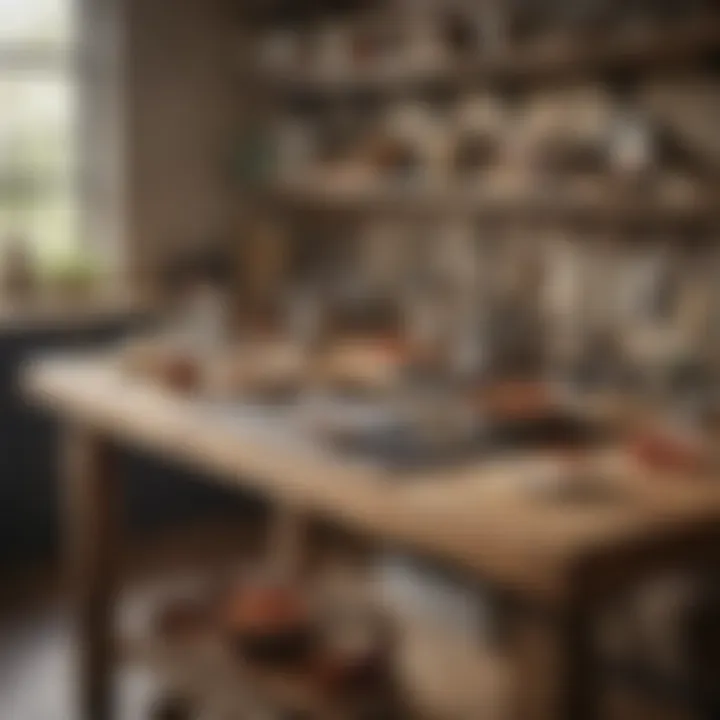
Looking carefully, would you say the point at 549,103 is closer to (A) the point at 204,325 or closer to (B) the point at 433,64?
(B) the point at 433,64

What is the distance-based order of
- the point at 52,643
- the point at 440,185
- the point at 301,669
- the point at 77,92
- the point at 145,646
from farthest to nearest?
the point at 77,92 < the point at 440,185 < the point at 52,643 < the point at 145,646 < the point at 301,669

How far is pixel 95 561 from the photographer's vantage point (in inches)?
117

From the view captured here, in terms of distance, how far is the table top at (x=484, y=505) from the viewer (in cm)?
187

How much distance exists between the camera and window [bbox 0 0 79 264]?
14.3ft

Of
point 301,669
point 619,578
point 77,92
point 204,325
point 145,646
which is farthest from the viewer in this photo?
point 77,92

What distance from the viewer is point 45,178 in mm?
4492

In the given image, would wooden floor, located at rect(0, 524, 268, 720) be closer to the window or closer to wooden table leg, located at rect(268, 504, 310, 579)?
wooden table leg, located at rect(268, 504, 310, 579)

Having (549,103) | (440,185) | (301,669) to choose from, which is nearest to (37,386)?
(301,669)

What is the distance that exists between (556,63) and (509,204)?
0.38 m

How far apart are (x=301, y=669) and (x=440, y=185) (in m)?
1.60

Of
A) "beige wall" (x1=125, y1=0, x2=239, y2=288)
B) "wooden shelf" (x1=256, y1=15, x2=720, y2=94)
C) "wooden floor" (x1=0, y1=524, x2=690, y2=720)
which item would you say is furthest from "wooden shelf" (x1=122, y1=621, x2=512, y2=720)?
"beige wall" (x1=125, y1=0, x2=239, y2=288)

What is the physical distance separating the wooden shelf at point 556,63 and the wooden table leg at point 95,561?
59.6 inches

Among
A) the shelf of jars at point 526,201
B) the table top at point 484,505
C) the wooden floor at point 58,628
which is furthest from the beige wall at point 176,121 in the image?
the table top at point 484,505

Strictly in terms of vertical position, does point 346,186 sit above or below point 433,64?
below
